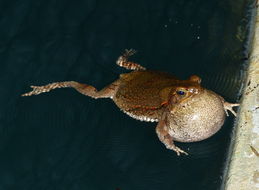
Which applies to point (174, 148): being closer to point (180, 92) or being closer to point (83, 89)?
point (180, 92)

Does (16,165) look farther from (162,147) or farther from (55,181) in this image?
(162,147)

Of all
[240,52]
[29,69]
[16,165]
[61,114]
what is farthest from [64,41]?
[240,52]

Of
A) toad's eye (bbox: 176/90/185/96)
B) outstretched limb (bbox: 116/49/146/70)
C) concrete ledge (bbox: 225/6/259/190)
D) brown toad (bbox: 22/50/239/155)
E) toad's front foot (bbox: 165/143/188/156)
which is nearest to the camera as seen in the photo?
concrete ledge (bbox: 225/6/259/190)

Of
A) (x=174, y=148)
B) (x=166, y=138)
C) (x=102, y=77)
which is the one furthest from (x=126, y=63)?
(x=174, y=148)

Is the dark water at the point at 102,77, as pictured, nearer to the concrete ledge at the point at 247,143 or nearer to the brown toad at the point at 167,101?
the brown toad at the point at 167,101

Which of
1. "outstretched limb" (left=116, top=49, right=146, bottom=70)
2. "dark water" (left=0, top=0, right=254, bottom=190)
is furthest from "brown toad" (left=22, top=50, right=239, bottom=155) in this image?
"dark water" (left=0, top=0, right=254, bottom=190)

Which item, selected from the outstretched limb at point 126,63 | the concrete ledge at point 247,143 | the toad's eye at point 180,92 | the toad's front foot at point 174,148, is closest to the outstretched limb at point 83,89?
the outstretched limb at point 126,63

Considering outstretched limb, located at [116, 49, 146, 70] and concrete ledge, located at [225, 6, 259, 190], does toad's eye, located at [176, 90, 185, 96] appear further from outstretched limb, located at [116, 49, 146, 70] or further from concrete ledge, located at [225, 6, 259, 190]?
outstretched limb, located at [116, 49, 146, 70]
